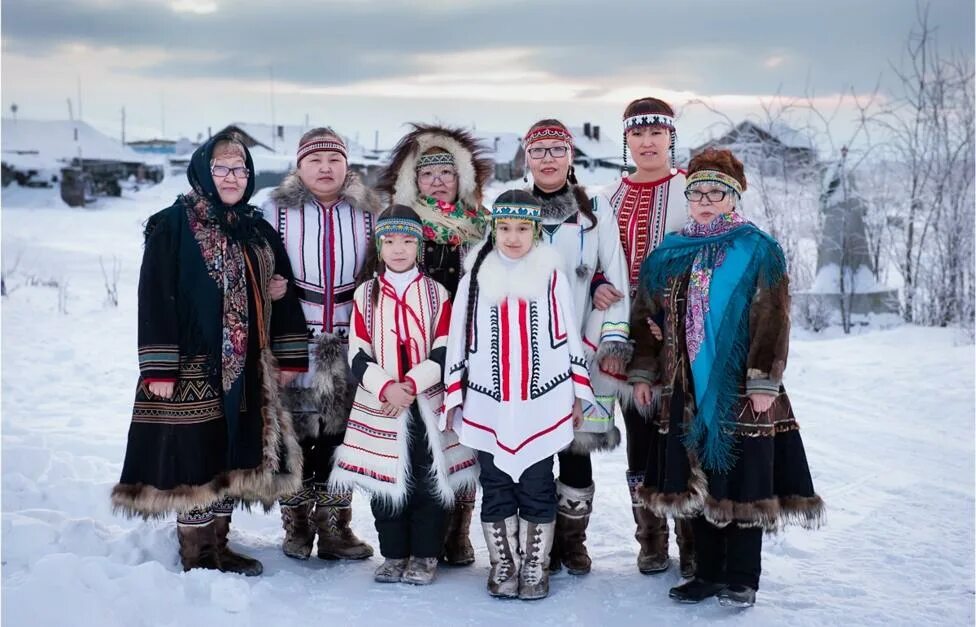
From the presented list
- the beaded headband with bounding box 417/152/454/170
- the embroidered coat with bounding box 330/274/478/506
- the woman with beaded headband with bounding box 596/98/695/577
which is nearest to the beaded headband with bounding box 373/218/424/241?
the embroidered coat with bounding box 330/274/478/506

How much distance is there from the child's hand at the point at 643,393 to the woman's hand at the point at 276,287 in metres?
1.64

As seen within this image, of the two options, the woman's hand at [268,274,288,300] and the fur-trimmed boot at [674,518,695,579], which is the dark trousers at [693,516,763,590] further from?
the woman's hand at [268,274,288,300]

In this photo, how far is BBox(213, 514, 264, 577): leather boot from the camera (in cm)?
386

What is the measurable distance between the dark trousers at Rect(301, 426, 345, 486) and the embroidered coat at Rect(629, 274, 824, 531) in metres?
1.50

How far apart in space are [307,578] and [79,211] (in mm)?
26710

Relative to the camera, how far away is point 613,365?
149 inches

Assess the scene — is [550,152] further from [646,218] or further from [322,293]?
[322,293]

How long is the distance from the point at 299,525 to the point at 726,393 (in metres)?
2.12

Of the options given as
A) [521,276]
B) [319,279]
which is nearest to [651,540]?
[521,276]

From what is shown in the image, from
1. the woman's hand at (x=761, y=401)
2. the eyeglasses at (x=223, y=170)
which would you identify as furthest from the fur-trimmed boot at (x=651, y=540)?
the eyeglasses at (x=223, y=170)

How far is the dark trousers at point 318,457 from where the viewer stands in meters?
4.09

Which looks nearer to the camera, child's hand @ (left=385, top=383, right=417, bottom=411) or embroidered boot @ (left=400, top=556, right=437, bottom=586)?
child's hand @ (left=385, top=383, right=417, bottom=411)

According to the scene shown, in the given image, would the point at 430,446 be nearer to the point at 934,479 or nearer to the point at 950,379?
the point at 934,479

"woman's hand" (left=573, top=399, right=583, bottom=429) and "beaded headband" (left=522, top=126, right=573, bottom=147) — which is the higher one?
"beaded headband" (left=522, top=126, right=573, bottom=147)
